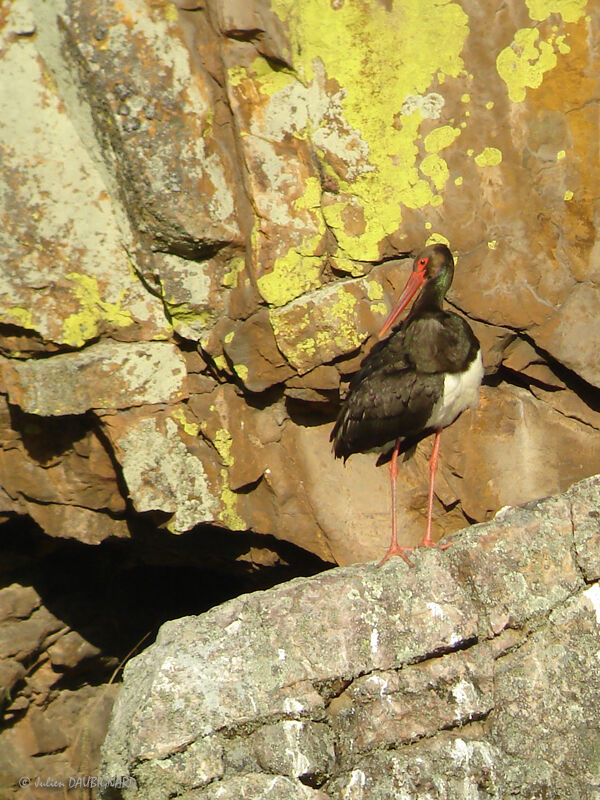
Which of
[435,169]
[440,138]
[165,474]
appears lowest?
[165,474]

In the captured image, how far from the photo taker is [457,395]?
343 cm

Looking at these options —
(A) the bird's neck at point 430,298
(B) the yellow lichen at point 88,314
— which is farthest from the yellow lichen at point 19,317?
(A) the bird's neck at point 430,298

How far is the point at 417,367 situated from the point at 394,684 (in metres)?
1.12

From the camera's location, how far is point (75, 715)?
458 cm

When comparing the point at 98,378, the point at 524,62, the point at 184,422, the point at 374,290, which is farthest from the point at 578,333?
the point at 98,378

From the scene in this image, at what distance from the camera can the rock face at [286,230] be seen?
340 cm

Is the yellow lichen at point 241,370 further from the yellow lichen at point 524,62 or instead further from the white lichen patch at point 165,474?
the yellow lichen at point 524,62

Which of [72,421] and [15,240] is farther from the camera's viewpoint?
[72,421]

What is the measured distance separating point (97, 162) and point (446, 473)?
1.76 metres

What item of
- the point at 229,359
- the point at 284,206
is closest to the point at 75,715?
the point at 229,359

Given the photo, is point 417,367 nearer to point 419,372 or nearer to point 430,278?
point 419,372

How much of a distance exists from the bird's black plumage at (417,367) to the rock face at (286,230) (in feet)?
0.64

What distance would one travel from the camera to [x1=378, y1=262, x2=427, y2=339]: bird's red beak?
3.39 metres

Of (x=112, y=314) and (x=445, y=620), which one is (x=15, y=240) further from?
(x=445, y=620)
